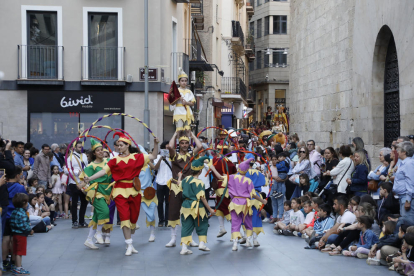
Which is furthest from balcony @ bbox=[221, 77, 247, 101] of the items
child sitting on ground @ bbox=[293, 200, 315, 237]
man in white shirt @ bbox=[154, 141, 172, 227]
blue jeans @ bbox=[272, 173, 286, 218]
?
child sitting on ground @ bbox=[293, 200, 315, 237]

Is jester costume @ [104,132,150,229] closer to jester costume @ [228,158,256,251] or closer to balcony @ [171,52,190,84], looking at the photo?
jester costume @ [228,158,256,251]

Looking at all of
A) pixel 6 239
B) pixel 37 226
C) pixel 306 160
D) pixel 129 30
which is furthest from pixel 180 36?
pixel 6 239

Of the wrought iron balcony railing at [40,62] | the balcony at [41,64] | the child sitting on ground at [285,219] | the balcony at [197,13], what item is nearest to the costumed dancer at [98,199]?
the child sitting on ground at [285,219]

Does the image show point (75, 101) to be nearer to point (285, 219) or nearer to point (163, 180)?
point (163, 180)

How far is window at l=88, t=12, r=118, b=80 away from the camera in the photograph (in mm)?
22266

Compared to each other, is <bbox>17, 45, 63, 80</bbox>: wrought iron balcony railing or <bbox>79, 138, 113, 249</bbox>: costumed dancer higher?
<bbox>17, 45, 63, 80</bbox>: wrought iron balcony railing

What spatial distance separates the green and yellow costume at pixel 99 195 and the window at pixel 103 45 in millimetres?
11747

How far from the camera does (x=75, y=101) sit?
22328 millimetres

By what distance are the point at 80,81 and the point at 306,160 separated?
10916 mm

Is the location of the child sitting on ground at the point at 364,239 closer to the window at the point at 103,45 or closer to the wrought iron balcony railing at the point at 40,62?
the window at the point at 103,45

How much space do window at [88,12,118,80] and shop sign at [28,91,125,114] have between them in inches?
28.9

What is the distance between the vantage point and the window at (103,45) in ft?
73.0

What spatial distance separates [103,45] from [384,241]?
15513 millimetres

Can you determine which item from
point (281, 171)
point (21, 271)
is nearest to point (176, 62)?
point (281, 171)
